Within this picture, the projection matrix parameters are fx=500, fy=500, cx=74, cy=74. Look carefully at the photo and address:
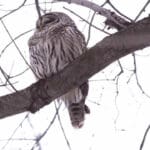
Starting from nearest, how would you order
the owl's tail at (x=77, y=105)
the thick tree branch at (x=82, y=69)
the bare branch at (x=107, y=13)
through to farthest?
the thick tree branch at (x=82, y=69), the bare branch at (x=107, y=13), the owl's tail at (x=77, y=105)

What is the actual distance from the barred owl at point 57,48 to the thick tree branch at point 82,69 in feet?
3.18

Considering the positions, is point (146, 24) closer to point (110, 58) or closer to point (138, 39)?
point (138, 39)

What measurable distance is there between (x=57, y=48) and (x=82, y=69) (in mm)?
1205

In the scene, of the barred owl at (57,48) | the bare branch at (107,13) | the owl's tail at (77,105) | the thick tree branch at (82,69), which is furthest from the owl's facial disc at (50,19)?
the thick tree branch at (82,69)

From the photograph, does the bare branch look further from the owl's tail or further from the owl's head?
the owl's tail

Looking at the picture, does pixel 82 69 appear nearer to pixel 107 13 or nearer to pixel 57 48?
pixel 107 13

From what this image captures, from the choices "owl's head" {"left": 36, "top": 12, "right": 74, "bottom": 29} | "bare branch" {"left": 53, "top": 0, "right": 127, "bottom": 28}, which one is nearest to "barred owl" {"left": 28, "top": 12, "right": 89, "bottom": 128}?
"owl's head" {"left": 36, "top": 12, "right": 74, "bottom": 29}

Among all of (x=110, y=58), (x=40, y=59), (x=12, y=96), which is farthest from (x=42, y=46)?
(x=110, y=58)

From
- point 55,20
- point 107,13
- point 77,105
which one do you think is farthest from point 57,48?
point 107,13

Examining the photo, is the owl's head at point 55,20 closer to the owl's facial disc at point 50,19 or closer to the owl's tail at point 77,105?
the owl's facial disc at point 50,19

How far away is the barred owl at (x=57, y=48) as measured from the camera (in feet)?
11.0

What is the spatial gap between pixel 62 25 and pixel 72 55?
233 millimetres

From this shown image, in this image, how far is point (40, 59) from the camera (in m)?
3.45

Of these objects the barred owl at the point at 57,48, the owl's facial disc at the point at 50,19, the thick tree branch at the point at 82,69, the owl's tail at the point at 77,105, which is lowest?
the owl's tail at the point at 77,105
